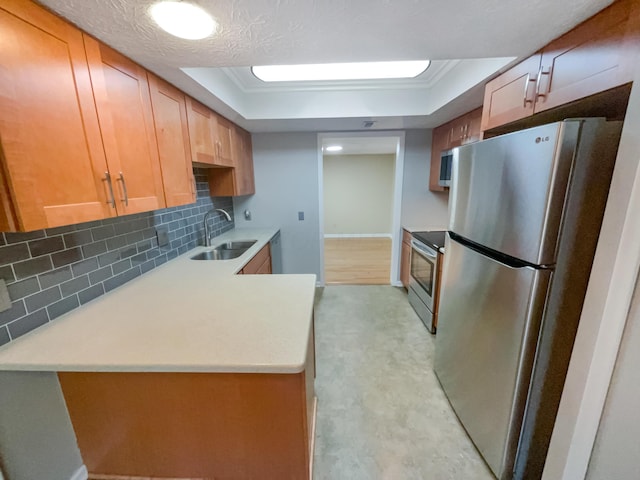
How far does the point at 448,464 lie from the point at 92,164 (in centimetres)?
224

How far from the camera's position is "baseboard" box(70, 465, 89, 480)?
3.69ft

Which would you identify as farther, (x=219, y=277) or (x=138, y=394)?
(x=219, y=277)

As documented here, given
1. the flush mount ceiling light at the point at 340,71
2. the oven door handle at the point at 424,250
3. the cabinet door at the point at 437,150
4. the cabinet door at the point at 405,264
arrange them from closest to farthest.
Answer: the flush mount ceiling light at the point at 340,71 < the oven door handle at the point at 424,250 < the cabinet door at the point at 437,150 < the cabinet door at the point at 405,264

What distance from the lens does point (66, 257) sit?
45.4 inches

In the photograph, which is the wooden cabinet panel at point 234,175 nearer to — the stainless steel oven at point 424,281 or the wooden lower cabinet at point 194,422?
the wooden lower cabinet at point 194,422

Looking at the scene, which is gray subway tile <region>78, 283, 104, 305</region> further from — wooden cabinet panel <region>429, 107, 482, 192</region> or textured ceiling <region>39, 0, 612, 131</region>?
wooden cabinet panel <region>429, 107, 482, 192</region>

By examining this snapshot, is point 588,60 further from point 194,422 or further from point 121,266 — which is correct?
point 121,266

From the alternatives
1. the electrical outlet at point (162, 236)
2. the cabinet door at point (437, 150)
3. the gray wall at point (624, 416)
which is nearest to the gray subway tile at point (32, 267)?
the electrical outlet at point (162, 236)

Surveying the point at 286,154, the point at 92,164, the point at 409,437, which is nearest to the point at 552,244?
the point at 409,437

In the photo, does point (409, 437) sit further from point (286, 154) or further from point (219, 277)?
point (286, 154)

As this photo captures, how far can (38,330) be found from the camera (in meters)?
1.01

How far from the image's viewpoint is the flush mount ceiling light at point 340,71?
6.70 feet

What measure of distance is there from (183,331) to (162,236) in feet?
3.74

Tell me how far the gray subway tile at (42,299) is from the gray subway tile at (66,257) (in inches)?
4.2
